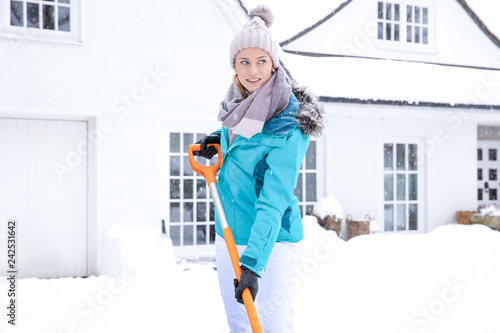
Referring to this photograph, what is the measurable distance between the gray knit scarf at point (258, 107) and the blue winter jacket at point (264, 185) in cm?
4

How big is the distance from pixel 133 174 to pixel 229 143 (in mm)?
3748

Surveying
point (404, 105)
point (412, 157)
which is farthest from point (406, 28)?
point (412, 157)

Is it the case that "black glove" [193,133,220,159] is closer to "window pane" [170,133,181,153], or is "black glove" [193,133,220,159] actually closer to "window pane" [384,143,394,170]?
"window pane" [170,133,181,153]

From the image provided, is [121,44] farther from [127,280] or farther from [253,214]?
[253,214]

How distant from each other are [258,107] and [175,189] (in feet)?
14.4

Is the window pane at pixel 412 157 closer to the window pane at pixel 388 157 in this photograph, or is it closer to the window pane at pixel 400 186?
the window pane at pixel 400 186

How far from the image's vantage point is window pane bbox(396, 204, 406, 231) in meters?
8.03

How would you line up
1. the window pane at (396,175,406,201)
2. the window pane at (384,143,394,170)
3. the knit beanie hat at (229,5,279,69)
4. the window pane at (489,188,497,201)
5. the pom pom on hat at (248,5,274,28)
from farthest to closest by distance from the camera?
the window pane at (489,188,497,201) < the window pane at (396,175,406,201) < the window pane at (384,143,394,170) < the pom pom on hat at (248,5,274,28) < the knit beanie hat at (229,5,279,69)

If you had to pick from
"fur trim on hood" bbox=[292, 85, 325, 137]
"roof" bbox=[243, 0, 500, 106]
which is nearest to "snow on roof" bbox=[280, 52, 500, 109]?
"roof" bbox=[243, 0, 500, 106]

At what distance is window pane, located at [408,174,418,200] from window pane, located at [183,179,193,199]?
437 centimetres

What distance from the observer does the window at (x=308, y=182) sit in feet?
24.2

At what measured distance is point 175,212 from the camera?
616 centimetres

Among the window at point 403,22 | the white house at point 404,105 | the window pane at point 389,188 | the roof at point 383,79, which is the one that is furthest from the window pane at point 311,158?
the window at point 403,22

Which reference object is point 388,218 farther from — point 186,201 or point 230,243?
point 230,243
